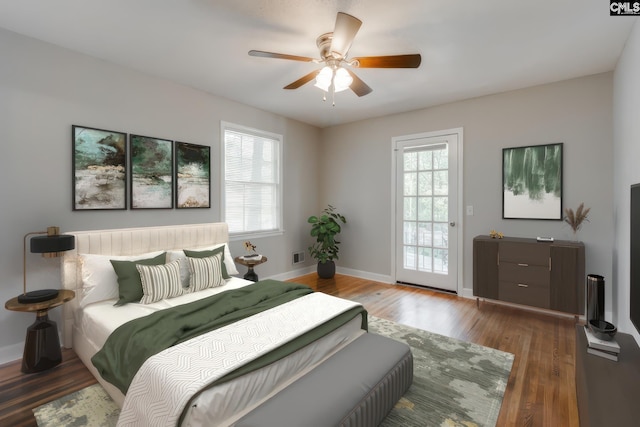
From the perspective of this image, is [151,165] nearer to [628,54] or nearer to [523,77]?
[523,77]

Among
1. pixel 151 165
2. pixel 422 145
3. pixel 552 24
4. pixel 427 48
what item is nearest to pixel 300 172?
pixel 422 145

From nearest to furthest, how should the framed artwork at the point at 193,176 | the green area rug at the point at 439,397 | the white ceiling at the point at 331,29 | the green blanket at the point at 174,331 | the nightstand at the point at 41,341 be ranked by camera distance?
the green blanket at the point at 174,331 < the green area rug at the point at 439,397 < the white ceiling at the point at 331,29 < the nightstand at the point at 41,341 < the framed artwork at the point at 193,176

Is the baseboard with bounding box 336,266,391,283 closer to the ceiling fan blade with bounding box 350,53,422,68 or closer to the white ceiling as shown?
the white ceiling

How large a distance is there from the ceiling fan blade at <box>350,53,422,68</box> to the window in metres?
2.42

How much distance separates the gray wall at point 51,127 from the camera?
98.8 inches

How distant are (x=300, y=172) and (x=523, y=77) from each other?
3.41 m

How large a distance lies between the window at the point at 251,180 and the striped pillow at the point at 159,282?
4.88 ft

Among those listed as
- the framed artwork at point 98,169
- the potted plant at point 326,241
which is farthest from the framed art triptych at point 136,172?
the potted plant at point 326,241

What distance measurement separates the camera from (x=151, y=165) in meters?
3.37

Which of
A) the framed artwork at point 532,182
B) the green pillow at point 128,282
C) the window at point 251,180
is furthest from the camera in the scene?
the window at point 251,180

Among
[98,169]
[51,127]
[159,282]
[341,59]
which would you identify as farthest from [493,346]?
[51,127]

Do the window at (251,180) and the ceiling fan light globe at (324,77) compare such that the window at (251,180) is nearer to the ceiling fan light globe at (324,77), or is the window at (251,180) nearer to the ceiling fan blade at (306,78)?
the ceiling fan blade at (306,78)

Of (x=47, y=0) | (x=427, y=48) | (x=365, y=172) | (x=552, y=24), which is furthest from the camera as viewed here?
(x=365, y=172)

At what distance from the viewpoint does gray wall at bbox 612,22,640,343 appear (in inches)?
87.7
